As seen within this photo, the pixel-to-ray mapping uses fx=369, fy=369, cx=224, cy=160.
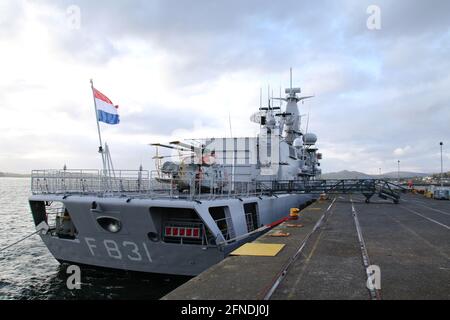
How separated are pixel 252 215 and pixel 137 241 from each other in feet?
23.6

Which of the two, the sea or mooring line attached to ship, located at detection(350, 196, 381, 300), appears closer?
mooring line attached to ship, located at detection(350, 196, 381, 300)

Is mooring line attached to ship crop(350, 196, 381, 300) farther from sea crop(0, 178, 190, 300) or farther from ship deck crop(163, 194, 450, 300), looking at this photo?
sea crop(0, 178, 190, 300)

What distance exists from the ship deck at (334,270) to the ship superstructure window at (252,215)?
Result: 4887 millimetres

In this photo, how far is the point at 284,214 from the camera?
83.1 feet

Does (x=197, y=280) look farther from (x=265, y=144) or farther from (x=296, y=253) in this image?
(x=265, y=144)

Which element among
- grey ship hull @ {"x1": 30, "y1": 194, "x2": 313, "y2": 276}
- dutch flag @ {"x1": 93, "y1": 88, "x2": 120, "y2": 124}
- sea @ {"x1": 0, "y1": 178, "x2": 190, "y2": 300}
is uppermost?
dutch flag @ {"x1": 93, "y1": 88, "x2": 120, "y2": 124}

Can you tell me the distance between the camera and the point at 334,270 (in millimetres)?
8102

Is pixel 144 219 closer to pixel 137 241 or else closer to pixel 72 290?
pixel 137 241

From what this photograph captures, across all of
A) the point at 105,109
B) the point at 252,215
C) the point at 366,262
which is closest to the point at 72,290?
the point at 105,109

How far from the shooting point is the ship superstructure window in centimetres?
1827

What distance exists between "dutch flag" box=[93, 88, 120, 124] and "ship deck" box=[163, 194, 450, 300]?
7.63 metres

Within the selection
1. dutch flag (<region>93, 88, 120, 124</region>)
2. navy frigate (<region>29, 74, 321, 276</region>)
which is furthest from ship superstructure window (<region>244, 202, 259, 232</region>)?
dutch flag (<region>93, 88, 120, 124</region>)

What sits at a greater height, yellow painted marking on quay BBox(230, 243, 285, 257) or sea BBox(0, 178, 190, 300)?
yellow painted marking on quay BBox(230, 243, 285, 257)

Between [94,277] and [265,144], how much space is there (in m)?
15.9
